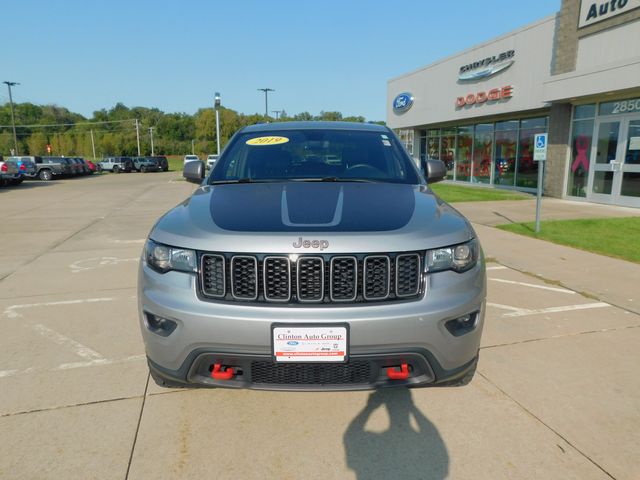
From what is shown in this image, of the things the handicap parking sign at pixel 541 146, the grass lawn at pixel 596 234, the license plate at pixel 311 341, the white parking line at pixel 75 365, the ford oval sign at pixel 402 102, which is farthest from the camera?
the ford oval sign at pixel 402 102

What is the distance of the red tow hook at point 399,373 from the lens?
2086mm

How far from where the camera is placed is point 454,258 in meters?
2.23

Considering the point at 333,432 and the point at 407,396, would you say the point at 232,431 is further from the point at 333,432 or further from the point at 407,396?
the point at 407,396

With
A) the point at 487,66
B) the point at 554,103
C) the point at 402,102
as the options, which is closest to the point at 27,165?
the point at 402,102

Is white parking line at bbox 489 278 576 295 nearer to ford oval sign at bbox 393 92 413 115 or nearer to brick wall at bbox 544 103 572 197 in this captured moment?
brick wall at bbox 544 103 572 197

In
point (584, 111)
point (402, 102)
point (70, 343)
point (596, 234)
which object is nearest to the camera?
point (70, 343)

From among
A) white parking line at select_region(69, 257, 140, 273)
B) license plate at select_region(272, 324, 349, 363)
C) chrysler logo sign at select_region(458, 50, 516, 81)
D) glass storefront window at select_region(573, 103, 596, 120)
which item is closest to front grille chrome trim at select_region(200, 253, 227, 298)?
license plate at select_region(272, 324, 349, 363)

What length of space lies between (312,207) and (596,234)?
7.63 meters

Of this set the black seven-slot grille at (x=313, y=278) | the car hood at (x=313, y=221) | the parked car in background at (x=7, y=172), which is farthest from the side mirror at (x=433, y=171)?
the parked car in background at (x=7, y=172)

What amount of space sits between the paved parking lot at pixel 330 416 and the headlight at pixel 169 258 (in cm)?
94

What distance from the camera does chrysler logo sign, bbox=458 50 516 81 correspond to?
53.7 ft

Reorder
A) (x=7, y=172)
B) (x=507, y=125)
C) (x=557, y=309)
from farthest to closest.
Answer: (x=7, y=172), (x=507, y=125), (x=557, y=309)

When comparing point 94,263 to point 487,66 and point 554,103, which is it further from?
point 487,66

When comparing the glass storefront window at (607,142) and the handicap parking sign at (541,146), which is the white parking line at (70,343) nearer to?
the handicap parking sign at (541,146)
